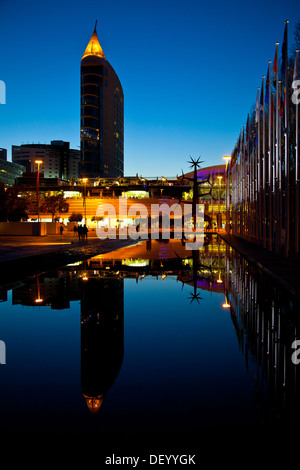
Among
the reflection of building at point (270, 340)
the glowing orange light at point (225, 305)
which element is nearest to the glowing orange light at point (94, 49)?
the reflection of building at point (270, 340)

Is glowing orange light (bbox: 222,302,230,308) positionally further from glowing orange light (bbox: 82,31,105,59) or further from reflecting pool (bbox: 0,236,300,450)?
glowing orange light (bbox: 82,31,105,59)

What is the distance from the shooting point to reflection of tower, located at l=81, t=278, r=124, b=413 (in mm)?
4320

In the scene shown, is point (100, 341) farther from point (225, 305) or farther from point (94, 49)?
point (94, 49)

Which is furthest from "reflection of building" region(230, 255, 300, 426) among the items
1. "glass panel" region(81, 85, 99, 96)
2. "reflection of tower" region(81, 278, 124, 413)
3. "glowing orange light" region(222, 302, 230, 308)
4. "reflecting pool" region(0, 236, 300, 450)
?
"glass panel" region(81, 85, 99, 96)

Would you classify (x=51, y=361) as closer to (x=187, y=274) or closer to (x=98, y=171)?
(x=187, y=274)

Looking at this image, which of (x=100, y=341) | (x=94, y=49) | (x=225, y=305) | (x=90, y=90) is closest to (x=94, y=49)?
(x=94, y=49)

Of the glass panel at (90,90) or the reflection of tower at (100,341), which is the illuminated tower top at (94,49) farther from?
the reflection of tower at (100,341)

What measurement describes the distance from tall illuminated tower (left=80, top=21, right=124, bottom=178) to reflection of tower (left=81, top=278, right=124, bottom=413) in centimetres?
14694

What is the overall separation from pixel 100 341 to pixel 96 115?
157701 mm

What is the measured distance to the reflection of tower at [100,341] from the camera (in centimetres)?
432

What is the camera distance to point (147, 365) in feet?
16.2

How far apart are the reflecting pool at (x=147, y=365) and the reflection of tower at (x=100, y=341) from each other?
2 cm

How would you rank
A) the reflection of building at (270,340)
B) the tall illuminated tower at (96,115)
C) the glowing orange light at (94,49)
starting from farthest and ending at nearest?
the glowing orange light at (94,49) < the tall illuminated tower at (96,115) < the reflection of building at (270,340)

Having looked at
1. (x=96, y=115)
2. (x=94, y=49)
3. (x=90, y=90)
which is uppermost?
(x=94, y=49)
